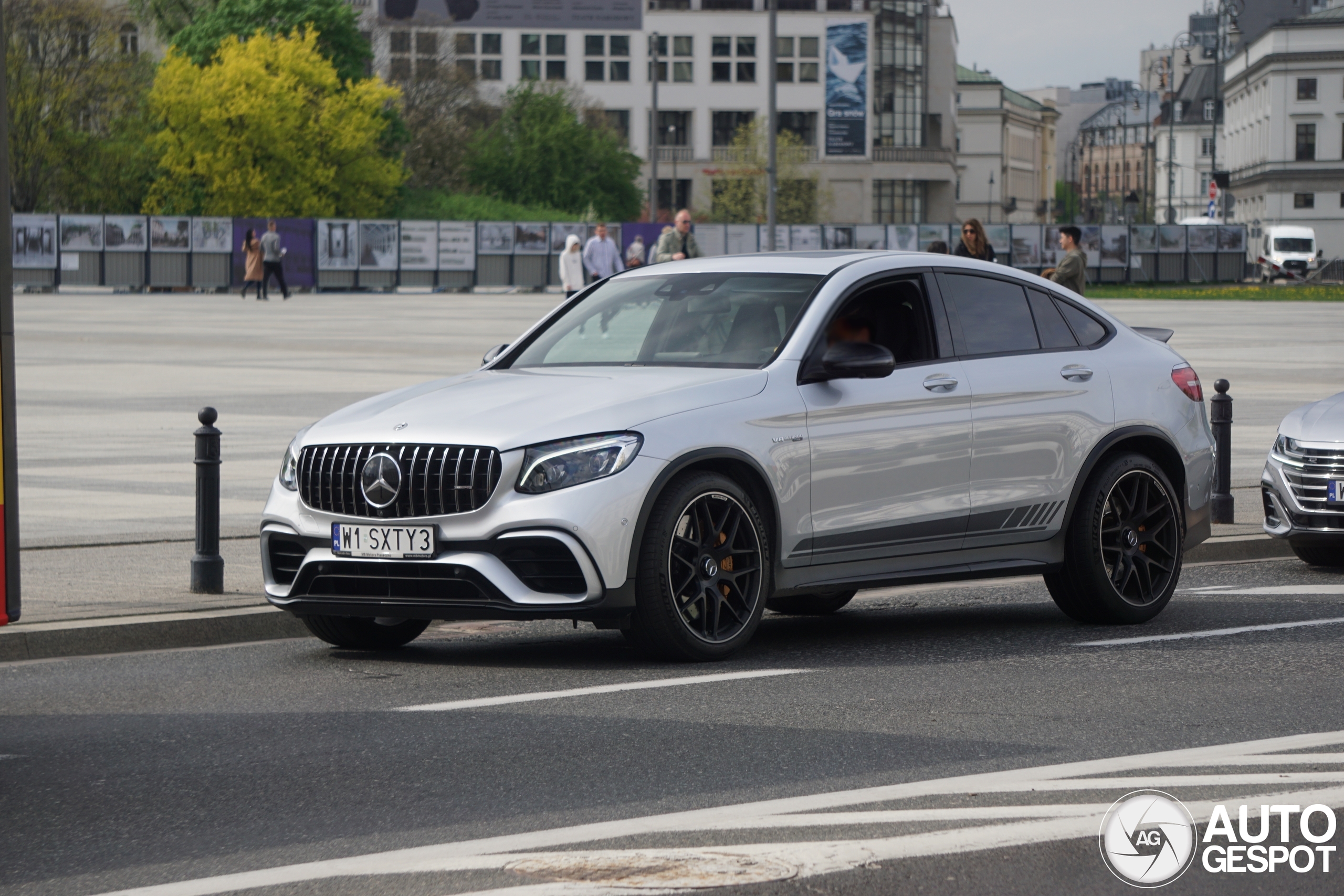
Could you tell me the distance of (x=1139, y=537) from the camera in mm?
9539

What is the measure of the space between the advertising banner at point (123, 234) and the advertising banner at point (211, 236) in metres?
1.51

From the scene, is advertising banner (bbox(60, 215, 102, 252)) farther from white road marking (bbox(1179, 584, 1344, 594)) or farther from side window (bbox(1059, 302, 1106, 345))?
side window (bbox(1059, 302, 1106, 345))

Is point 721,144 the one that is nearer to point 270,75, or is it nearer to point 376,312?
point 270,75

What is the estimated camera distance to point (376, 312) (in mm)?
46438

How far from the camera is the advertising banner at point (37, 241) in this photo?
61.7m

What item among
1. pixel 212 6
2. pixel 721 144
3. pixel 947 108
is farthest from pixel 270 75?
pixel 947 108

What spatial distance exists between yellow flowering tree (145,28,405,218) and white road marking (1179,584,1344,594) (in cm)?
7069

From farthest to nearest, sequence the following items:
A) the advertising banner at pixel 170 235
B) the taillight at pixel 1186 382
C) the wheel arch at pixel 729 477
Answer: the advertising banner at pixel 170 235 → the taillight at pixel 1186 382 → the wheel arch at pixel 729 477

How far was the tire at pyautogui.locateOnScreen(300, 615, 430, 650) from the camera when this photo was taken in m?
8.66

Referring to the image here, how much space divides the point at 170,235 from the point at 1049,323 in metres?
56.5

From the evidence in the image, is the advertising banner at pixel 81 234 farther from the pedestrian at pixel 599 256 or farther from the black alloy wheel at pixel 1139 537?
the black alloy wheel at pixel 1139 537

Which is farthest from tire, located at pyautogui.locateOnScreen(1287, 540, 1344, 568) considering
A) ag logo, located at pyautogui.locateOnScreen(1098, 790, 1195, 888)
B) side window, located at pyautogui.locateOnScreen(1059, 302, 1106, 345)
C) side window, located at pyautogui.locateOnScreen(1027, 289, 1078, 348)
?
ag logo, located at pyautogui.locateOnScreen(1098, 790, 1195, 888)

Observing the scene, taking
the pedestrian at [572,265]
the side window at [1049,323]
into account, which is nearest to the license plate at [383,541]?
the side window at [1049,323]

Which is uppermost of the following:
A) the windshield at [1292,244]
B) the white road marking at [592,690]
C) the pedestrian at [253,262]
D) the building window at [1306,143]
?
the building window at [1306,143]
